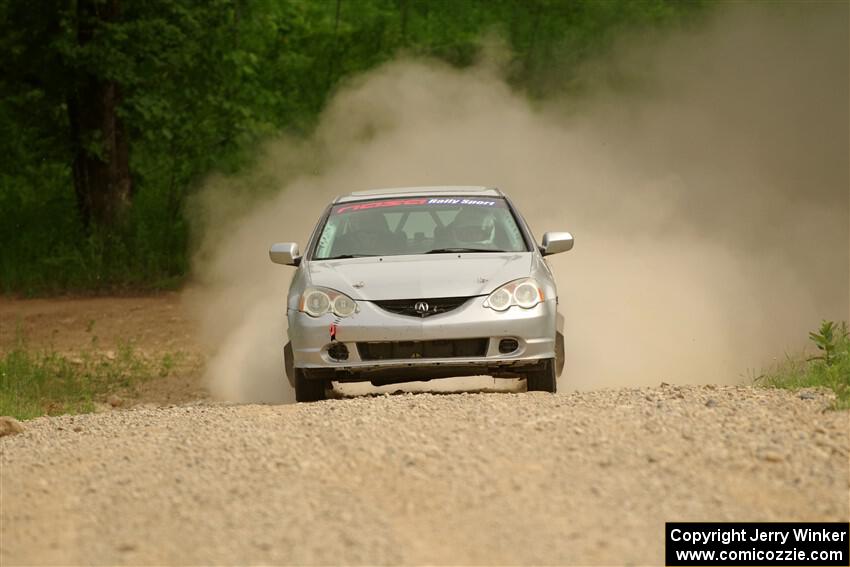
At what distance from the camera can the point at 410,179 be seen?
904 inches

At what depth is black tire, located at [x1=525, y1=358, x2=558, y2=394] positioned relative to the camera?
1060cm

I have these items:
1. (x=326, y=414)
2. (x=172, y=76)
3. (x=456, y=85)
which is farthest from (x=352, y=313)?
(x=456, y=85)

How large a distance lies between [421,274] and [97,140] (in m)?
13.7

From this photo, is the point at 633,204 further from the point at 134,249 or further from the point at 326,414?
the point at 326,414

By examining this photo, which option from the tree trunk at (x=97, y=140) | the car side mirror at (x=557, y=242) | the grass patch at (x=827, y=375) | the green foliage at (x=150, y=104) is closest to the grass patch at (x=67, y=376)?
the car side mirror at (x=557, y=242)

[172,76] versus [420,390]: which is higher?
[172,76]

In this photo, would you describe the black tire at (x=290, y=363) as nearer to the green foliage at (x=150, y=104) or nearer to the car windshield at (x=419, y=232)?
the car windshield at (x=419, y=232)

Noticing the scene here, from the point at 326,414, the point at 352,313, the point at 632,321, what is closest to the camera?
the point at 326,414

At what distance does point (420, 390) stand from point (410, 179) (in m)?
11.4

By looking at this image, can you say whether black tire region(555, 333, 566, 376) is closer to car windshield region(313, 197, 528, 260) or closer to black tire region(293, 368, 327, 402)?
car windshield region(313, 197, 528, 260)

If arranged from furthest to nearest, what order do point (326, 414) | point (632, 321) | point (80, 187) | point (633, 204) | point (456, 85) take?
point (456, 85)
point (80, 187)
point (633, 204)
point (632, 321)
point (326, 414)

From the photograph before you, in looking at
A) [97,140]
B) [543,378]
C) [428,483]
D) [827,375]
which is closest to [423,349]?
[543,378]

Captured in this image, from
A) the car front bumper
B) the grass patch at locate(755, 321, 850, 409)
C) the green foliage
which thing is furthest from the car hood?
the green foliage

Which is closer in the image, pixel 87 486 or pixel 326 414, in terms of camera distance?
pixel 87 486
